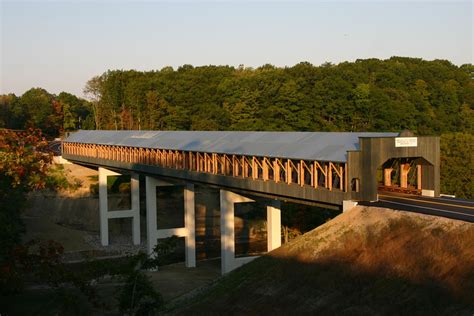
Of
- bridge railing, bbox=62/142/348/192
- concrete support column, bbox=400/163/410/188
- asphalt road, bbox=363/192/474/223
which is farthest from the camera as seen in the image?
concrete support column, bbox=400/163/410/188

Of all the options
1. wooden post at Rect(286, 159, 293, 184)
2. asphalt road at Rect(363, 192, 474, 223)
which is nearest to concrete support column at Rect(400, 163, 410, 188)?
asphalt road at Rect(363, 192, 474, 223)

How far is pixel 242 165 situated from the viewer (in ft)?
115

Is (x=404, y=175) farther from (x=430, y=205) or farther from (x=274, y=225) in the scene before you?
(x=274, y=225)

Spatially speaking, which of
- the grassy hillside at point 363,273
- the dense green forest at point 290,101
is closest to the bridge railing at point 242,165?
the grassy hillside at point 363,273


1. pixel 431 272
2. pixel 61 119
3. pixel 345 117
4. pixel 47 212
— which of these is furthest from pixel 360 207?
pixel 61 119

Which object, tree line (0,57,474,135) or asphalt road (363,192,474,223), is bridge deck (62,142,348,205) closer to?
asphalt road (363,192,474,223)

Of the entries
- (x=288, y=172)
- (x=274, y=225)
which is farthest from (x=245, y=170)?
(x=274, y=225)

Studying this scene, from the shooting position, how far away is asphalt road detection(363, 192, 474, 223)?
23263mm

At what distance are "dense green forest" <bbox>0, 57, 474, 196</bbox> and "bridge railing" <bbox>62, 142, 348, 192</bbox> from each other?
2212 centimetres

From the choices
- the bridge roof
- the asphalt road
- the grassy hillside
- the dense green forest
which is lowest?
the grassy hillside

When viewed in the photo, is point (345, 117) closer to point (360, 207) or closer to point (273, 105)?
point (273, 105)

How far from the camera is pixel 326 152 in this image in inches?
1097

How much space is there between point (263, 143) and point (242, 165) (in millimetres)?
1776

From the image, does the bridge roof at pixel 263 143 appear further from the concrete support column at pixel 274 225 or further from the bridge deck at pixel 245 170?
the concrete support column at pixel 274 225
